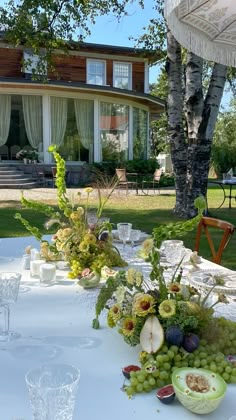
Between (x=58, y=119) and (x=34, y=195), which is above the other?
(x=58, y=119)

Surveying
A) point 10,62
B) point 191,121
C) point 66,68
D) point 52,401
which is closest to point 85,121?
point 66,68

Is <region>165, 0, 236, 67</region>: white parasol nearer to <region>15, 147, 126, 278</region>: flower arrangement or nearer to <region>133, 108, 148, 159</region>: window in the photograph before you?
<region>15, 147, 126, 278</region>: flower arrangement

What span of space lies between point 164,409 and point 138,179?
13.8m

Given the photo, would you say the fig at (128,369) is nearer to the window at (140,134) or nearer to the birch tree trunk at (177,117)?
the birch tree trunk at (177,117)

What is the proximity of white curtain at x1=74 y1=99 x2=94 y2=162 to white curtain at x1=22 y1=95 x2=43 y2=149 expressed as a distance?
4.62 ft

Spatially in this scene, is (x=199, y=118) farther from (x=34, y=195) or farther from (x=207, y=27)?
(x=34, y=195)

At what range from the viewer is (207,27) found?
8.59 feet

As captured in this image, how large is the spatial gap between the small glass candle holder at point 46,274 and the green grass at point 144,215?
3.30 meters

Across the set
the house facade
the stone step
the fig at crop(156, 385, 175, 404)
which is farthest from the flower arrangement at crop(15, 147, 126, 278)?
the house facade

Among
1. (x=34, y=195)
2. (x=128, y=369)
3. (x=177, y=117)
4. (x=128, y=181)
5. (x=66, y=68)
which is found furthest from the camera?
(x=66, y=68)

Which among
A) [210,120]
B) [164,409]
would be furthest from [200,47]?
[210,120]

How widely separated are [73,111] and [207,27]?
13.5m

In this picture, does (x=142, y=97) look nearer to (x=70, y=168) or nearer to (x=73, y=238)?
(x=70, y=168)

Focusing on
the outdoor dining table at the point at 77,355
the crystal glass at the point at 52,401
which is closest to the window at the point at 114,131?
the outdoor dining table at the point at 77,355
